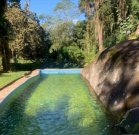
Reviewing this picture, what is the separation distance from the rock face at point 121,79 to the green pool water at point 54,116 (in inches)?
20.6

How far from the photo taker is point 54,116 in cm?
1064

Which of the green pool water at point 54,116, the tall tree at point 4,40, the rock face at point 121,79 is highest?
the tall tree at point 4,40

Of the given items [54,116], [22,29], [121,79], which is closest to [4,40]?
[22,29]

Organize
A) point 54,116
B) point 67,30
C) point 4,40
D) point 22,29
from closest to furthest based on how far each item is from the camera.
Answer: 1. point 54,116
2. point 4,40
3. point 22,29
4. point 67,30

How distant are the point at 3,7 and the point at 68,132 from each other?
55.9ft

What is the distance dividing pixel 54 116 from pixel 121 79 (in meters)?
2.68

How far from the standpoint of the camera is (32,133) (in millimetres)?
8648

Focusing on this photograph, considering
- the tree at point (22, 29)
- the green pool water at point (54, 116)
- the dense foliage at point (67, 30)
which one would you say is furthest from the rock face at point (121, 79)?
the tree at point (22, 29)

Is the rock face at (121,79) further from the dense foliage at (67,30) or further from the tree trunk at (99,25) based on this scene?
the tree trunk at (99,25)

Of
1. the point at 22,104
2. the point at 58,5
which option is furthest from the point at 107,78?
the point at 58,5

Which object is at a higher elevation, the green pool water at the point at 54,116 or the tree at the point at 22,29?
the tree at the point at 22,29

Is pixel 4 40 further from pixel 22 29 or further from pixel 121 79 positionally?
pixel 121 79

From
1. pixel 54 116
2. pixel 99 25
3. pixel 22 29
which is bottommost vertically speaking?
pixel 54 116

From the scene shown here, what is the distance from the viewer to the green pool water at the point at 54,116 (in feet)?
29.1
